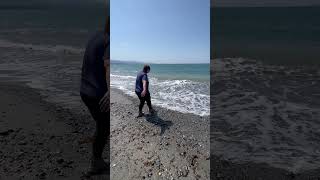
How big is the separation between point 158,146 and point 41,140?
1.55 m

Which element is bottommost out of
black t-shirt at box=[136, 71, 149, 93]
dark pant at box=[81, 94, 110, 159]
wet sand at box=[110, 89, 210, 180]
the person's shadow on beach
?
wet sand at box=[110, 89, 210, 180]

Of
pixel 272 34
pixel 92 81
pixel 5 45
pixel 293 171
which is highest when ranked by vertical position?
pixel 272 34

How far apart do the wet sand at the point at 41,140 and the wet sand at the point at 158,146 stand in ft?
1.41

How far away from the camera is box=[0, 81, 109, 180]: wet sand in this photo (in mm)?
4309

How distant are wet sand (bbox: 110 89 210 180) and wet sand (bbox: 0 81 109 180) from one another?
429mm

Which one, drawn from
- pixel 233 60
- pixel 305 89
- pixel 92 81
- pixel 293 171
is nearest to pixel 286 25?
pixel 233 60

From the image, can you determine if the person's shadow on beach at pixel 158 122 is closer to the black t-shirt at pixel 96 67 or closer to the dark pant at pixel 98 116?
the dark pant at pixel 98 116

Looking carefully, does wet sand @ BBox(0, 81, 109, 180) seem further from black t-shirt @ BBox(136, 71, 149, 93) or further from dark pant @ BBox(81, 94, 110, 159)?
black t-shirt @ BBox(136, 71, 149, 93)

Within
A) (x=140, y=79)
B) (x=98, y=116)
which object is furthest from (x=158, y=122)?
(x=98, y=116)

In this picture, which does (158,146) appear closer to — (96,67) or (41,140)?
(41,140)

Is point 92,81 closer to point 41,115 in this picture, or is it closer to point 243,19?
point 41,115

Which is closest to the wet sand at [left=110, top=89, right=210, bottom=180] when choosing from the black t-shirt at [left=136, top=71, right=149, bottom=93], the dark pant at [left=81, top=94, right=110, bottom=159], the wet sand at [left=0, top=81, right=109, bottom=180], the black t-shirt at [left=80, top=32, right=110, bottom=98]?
the wet sand at [left=0, top=81, right=109, bottom=180]

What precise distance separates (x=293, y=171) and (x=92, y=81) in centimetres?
321

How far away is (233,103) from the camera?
9.36 m
